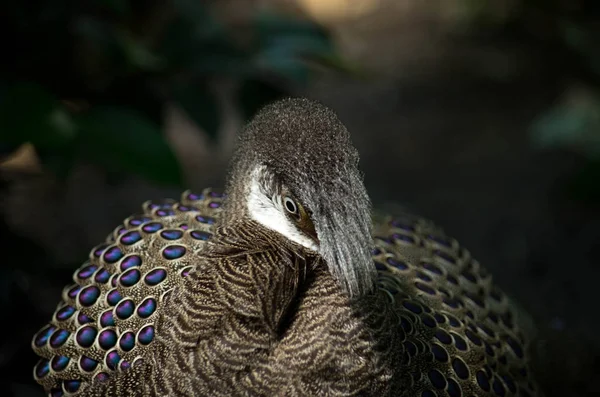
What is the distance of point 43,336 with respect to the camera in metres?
2.89

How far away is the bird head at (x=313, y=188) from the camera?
2.02 metres

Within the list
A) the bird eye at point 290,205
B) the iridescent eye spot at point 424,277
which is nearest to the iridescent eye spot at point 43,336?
the bird eye at point 290,205

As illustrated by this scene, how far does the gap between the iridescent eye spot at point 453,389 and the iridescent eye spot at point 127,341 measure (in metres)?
1.02

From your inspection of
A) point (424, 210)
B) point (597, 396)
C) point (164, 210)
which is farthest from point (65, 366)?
point (424, 210)

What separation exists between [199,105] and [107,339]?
176 cm

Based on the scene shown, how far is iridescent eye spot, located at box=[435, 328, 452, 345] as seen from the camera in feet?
8.76

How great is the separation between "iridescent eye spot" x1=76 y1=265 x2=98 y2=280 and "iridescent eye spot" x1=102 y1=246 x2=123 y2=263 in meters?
0.06

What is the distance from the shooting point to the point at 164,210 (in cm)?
312

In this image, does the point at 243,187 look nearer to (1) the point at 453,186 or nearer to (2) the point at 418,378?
(2) the point at 418,378

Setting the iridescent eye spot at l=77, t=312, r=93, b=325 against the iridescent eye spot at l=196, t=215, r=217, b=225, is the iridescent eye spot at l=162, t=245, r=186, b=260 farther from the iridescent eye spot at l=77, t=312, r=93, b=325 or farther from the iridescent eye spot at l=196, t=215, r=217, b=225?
Answer: the iridescent eye spot at l=77, t=312, r=93, b=325

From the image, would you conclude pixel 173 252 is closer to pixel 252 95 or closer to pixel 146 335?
pixel 146 335

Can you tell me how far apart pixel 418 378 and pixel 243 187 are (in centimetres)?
82

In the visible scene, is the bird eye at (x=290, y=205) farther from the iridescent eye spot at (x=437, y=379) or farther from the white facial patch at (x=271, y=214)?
the iridescent eye spot at (x=437, y=379)

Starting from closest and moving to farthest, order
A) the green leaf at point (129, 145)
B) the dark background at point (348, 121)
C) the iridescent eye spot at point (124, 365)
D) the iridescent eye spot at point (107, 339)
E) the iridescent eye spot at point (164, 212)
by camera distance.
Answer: the iridescent eye spot at point (124, 365) → the iridescent eye spot at point (107, 339) → the iridescent eye spot at point (164, 212) → the green leaf at point (129, 145) → the dark background at point (348, 121)
